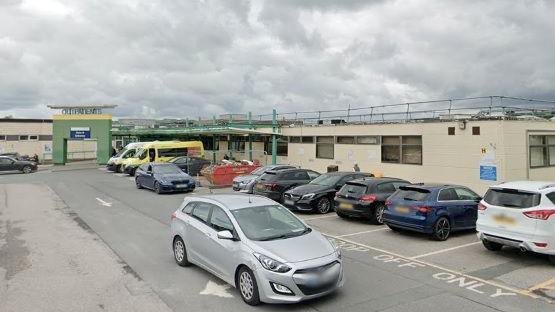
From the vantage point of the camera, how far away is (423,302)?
686 cm

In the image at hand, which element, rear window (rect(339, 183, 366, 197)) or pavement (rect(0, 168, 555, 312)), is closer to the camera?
pavement (rect(0, 168, 555, 312))

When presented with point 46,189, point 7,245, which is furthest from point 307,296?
point 46,189

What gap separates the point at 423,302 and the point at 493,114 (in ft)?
44.2

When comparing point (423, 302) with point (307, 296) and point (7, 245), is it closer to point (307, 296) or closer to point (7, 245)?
point (307, 296)

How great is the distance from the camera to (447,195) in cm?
1186

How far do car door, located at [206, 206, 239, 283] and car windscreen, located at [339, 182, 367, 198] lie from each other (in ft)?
21.9

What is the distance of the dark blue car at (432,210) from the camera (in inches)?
444

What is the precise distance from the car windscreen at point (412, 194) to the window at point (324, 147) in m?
15.4

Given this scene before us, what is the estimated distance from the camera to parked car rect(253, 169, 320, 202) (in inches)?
705

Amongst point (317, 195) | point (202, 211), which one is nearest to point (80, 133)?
point (317, 195)

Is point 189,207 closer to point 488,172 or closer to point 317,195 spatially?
point 317,195

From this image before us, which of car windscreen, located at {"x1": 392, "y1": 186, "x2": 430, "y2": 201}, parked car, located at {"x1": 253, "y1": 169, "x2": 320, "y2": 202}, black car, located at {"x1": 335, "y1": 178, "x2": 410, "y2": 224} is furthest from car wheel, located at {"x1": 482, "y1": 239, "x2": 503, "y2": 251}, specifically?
parked car, located at {"x1": 253, "y1": 169, "x2": 320, "y2": 202}

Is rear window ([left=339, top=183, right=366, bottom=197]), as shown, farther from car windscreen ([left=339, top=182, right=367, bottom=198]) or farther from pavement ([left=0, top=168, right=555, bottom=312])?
pavement ([left=0, top=168, right=555, bottom=312])

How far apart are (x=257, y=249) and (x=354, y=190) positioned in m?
7.77
